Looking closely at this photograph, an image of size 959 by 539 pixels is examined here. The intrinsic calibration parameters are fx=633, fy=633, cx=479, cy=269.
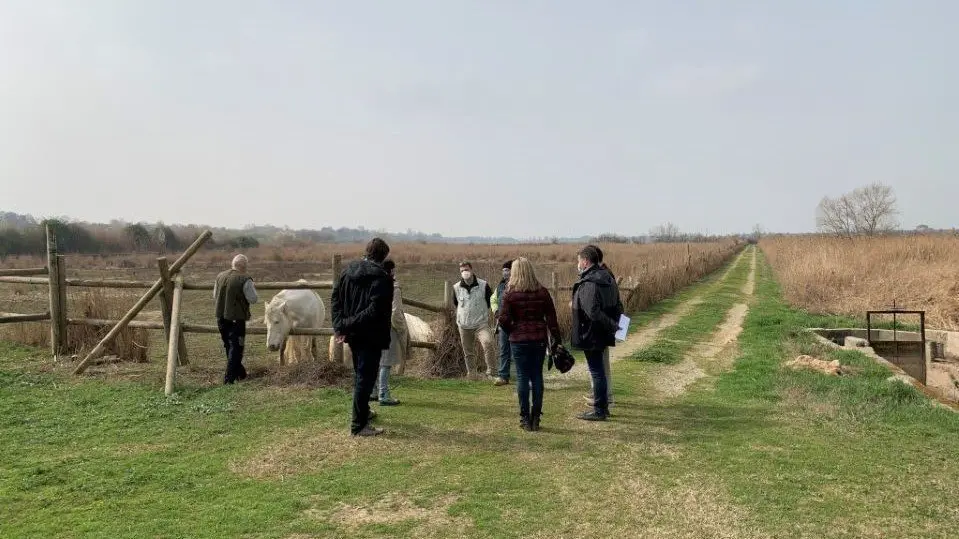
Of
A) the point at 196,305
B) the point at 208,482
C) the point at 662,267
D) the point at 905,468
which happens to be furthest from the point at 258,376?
the point at 662,267

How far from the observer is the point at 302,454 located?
5512 millimetres

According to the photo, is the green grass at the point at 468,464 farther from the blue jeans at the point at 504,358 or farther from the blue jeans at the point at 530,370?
the blue jeans at the point at 504,358

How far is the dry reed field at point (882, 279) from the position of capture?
1703 cm

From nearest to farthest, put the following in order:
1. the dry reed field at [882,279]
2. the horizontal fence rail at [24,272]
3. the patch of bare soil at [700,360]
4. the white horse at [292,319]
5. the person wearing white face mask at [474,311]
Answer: the person wearing white face mask at [474,311]
the patch of bare soil at [700,360]
the white horse at [292,319]
the horizontal fence rail at [24,272]
the dry reed field at [882,279]

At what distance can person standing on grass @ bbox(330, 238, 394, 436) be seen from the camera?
5844 millimetres

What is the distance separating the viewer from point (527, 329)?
619 centimetres

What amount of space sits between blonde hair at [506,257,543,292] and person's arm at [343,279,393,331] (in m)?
1.27

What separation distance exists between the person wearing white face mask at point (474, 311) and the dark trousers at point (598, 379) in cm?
228

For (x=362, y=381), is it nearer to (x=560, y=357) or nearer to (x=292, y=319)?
(x=560, y=357)

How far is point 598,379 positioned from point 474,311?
2435 millimetres

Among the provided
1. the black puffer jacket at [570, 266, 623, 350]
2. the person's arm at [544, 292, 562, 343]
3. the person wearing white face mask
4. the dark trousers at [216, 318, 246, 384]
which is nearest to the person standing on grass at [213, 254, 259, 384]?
the dark trousers at [216, 318, 246, 384]

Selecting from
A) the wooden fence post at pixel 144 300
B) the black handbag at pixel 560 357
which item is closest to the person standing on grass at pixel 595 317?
the black handbag at pixel 560 357

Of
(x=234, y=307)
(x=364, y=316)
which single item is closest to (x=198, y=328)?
(x=234, y=307)

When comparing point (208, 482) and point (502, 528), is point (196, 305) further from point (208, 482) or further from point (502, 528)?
point (502, 528)
